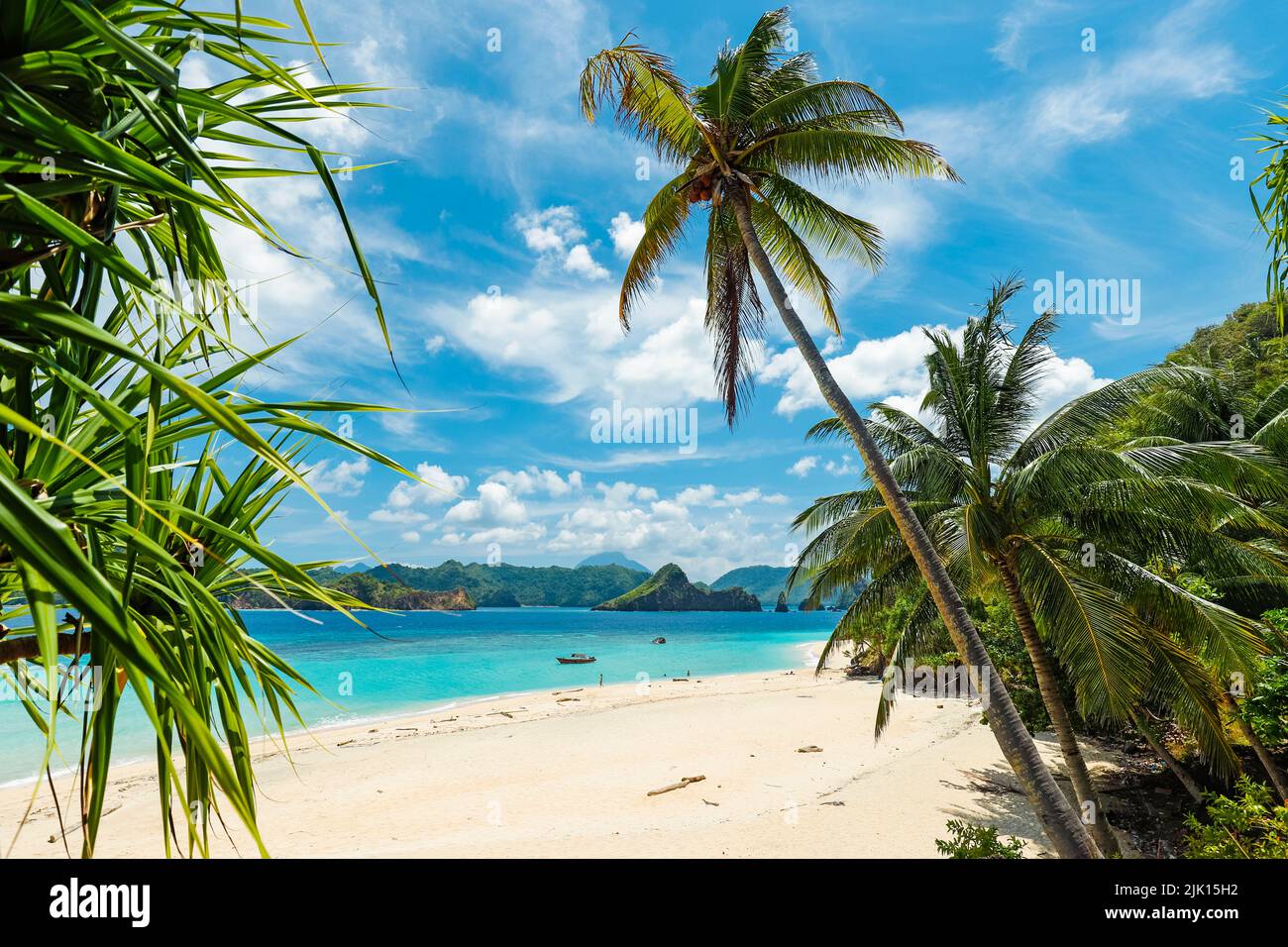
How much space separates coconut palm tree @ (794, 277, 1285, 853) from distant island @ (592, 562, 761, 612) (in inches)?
5193

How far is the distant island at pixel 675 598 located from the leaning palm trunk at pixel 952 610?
133395 mm

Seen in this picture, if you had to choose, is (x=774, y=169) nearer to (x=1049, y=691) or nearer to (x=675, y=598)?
(x=1049, y=691)

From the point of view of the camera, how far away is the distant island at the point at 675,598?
463 ft

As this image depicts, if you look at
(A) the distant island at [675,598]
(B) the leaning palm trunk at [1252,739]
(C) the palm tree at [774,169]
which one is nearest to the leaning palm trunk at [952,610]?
(C) the palm tree at [774,169]

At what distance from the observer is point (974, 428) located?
26.4 ft

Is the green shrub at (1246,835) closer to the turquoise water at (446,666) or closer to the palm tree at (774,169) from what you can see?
the palm tree at (774,169)

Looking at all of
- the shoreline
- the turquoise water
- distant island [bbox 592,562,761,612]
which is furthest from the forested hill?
the shoreline

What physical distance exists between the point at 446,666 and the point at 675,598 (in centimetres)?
10340

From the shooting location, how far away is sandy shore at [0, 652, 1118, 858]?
8.73 metres

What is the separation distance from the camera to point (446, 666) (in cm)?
4312
